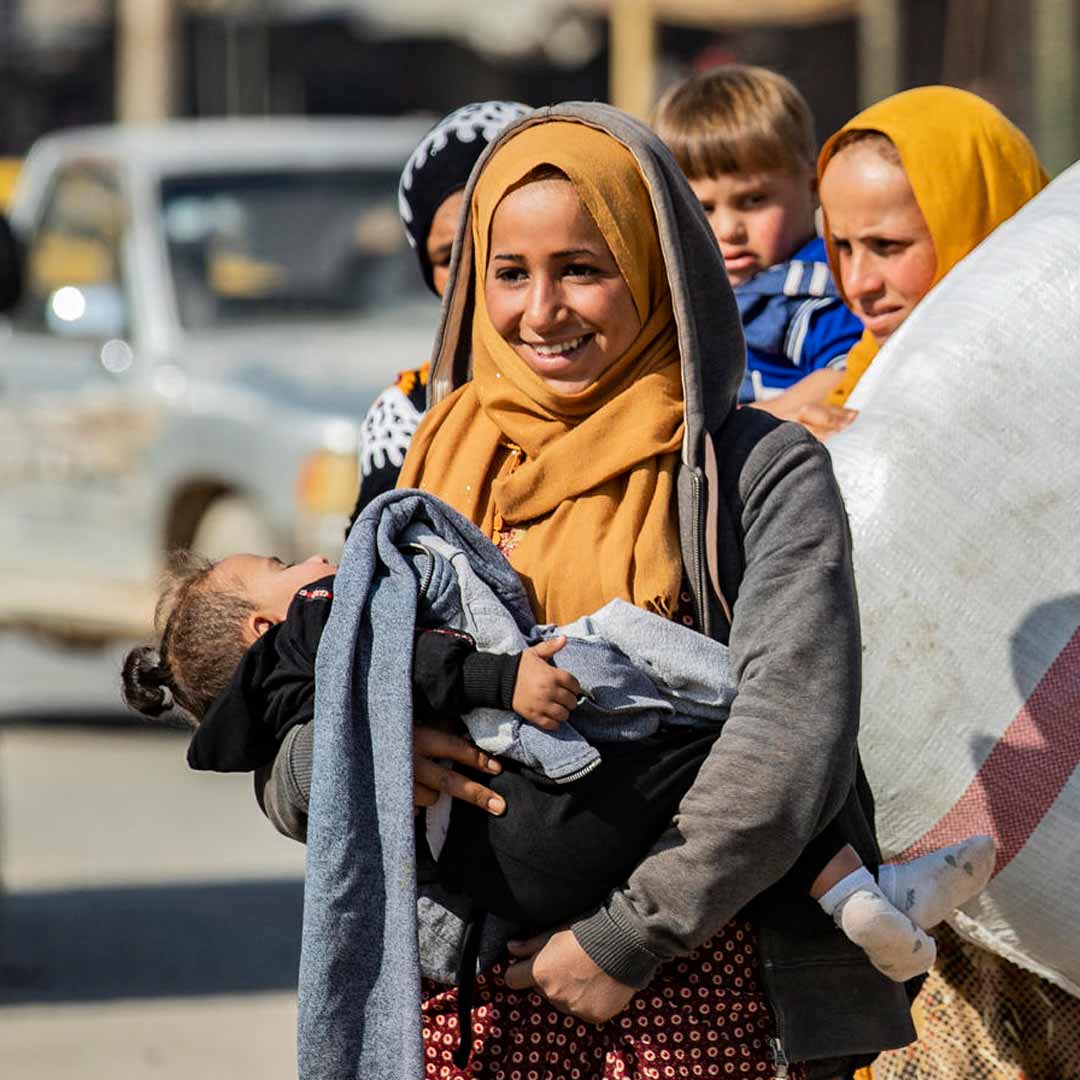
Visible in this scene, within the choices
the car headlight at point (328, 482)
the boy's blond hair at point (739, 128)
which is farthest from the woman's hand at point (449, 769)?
the car headlight at point (328, 482)

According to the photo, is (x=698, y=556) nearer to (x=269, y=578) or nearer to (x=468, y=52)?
(x=269, y=578)

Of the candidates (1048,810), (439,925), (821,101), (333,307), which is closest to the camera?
(439,925)

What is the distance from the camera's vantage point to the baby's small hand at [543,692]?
7.27ft

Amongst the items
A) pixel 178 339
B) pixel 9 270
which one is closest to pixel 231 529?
pixel 178 339

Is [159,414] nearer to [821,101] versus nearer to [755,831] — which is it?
[755,831]

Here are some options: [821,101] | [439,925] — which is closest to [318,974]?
[439,925]

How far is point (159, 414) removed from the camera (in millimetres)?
8758

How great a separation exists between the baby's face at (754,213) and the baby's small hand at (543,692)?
132cm

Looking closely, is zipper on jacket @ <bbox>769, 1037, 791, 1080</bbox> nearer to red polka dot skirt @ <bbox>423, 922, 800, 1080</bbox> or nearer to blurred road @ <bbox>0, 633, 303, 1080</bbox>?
red polka dot skirt @ <bbox>423, 922, 800, 1080</bbox>

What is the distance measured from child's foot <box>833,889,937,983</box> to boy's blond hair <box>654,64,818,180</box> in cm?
141

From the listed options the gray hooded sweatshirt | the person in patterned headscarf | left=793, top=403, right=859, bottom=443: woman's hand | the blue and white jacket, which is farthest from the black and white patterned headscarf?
the gray hooded sweatshirt

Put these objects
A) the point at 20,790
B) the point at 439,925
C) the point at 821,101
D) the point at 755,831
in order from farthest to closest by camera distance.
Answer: the point at 821,101
the point at 20,790
the point at 439,925
the point at 755,831

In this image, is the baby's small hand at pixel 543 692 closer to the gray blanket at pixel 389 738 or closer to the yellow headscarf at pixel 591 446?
the gray blanket at pixel 389 738

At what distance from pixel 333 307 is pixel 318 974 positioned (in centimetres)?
708
